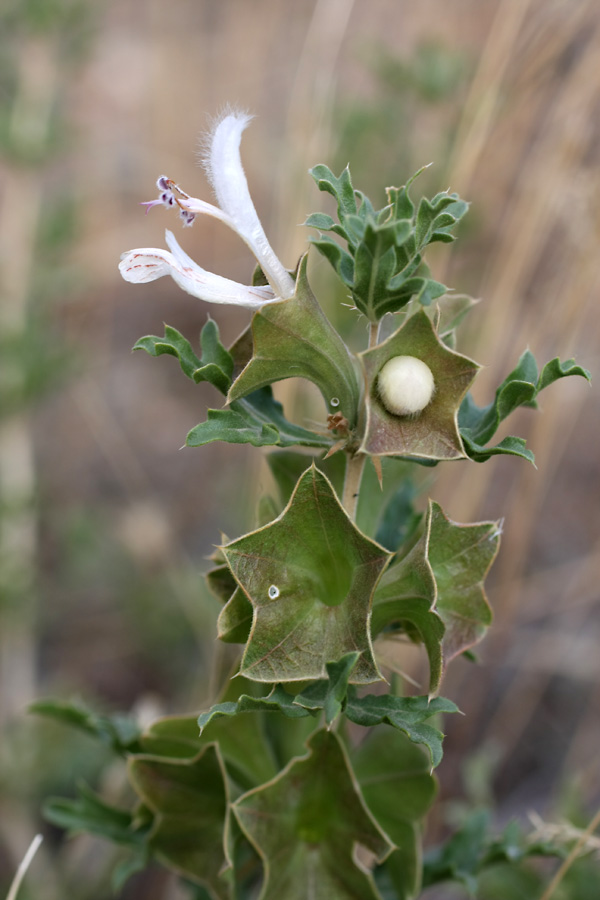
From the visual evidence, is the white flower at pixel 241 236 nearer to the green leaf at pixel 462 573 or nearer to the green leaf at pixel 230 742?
the green leaf at pixel 462 573

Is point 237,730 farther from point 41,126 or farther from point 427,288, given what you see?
point 41,126

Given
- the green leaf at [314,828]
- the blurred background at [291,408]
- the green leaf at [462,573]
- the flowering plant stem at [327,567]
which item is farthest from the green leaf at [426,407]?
the blurred background at [291,408]

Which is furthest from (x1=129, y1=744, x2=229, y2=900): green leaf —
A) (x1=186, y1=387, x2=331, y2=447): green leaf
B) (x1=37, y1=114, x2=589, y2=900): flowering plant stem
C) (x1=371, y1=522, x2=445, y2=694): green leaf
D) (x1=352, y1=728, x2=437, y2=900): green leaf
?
(x1=186, y1=387, x2=331, y2=447): green leaf

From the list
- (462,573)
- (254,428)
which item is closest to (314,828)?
(462,573)

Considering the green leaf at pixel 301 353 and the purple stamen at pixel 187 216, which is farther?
the purple stamen at pixel 187 216

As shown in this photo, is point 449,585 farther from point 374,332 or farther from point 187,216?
point 187,216

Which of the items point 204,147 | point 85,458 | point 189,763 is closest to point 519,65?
point 204,147

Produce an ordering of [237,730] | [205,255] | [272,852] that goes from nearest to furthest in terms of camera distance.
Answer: [272,852] → [237,730] → [205,255]
